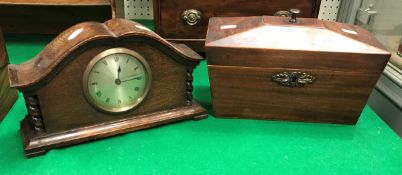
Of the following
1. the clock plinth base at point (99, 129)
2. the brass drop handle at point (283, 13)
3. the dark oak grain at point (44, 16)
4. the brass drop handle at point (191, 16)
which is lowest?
the clock plinth base at point (99, 129)

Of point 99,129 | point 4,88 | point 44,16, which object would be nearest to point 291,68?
point 99,129

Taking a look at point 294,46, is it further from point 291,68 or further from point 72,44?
point 72,44

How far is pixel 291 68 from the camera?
0.98m

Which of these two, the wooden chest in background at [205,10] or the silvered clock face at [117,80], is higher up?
the wooden chest in background at [205,10]

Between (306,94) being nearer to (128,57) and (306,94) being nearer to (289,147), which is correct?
(289,147)

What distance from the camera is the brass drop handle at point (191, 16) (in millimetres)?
1318

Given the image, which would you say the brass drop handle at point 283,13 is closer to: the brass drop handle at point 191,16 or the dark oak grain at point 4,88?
the brass drop handle at point 191,16

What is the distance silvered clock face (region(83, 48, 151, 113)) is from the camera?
92cm

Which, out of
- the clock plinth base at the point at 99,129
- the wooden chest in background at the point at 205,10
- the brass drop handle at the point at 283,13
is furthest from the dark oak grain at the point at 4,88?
the brass drop handle at the point at 283,13

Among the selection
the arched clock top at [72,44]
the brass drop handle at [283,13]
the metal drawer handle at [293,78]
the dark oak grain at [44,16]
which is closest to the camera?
the arched clock top at [72,44]

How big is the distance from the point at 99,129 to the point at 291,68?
1.71 feet

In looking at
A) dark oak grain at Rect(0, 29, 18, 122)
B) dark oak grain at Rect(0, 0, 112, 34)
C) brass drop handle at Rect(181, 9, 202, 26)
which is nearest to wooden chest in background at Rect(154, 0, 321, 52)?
brass drop handle at Rect(181, 9, 202, 26)

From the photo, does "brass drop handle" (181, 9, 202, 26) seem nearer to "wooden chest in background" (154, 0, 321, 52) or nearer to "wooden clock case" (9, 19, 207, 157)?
"wooden chest in background" (154, 0, 321, 52)

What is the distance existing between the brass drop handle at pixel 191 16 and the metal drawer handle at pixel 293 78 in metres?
0.44
